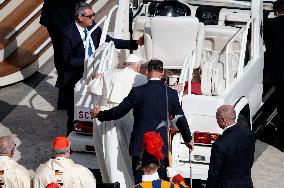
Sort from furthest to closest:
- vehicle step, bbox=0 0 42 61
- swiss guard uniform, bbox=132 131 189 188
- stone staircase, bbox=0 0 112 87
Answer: vehicle step, bbox=0 0 42 61 < stone staircase, bbox=0 0 112 87 < swiss guard uniform, bbox=132 131 189 188

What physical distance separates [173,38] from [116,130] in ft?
6.11

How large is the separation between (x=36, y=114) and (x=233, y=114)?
5675mm

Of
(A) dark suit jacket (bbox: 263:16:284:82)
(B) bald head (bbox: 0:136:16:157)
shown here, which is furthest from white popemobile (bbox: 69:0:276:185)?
(B) bald head (bbox: 0:136:16:157)

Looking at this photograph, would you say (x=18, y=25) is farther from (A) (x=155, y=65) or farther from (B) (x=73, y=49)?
(A) (x=155, y=65)

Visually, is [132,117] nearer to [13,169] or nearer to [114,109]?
[114,109]

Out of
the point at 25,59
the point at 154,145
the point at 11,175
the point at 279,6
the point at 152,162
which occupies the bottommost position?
the point at 25,59

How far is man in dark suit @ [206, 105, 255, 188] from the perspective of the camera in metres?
9.70

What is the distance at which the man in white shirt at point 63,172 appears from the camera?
29.8ft

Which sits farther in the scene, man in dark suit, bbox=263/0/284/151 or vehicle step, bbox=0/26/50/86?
vehicle step, bbox=0/26/50/86

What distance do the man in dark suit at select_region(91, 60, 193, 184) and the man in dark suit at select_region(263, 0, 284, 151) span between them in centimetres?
305

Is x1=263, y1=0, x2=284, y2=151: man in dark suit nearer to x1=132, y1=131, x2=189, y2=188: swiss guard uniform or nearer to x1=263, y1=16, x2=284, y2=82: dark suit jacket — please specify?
x1=263, y1=16, x2=284, y2=82: dark suit jacket

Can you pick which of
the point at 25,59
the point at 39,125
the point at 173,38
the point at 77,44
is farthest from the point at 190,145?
the point at 25,59

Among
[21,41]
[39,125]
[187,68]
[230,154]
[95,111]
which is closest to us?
[230,154]

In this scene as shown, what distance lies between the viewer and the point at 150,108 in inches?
411
